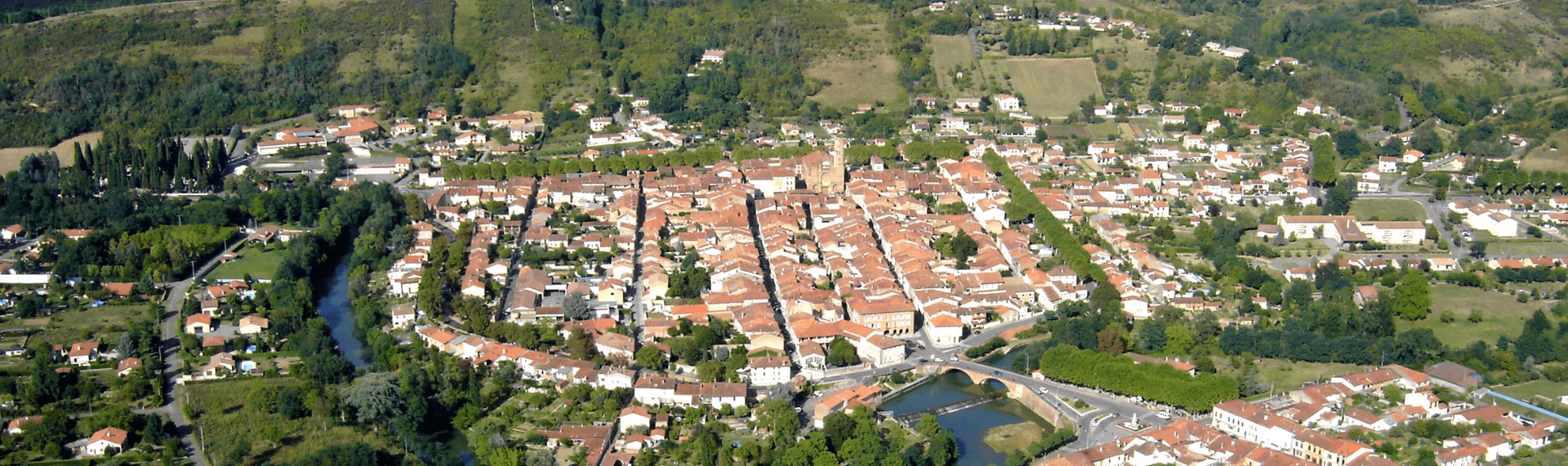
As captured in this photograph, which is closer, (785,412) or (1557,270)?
(785,412)

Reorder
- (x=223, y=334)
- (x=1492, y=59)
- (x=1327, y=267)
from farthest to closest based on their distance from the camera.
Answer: (x=1492, y=59) → (x=1327, y=267) → (x=223, y=334)

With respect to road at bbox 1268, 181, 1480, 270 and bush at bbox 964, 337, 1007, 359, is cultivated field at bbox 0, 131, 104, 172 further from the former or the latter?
road at bbox 1268, 181, 1480, 270

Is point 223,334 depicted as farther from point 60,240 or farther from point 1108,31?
point 1108,31

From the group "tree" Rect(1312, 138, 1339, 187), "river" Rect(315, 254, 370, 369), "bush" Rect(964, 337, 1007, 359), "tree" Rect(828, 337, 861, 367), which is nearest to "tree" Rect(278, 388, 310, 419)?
"river" Rect(315, 254, 370, 369)

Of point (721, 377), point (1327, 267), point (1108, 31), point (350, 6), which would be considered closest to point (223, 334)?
point (721, 377)

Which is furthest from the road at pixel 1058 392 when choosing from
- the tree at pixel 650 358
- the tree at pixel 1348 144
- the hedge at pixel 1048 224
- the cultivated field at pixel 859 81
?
the cultivated field at pixel 859 81
